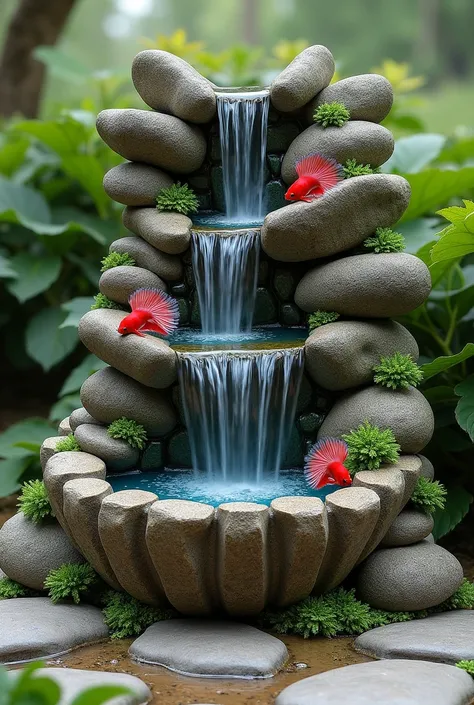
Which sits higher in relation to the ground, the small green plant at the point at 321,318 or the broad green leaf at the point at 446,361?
the small green plant at the point at 321,318

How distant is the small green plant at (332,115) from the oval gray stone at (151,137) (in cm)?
58

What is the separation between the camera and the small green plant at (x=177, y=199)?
15.1ft

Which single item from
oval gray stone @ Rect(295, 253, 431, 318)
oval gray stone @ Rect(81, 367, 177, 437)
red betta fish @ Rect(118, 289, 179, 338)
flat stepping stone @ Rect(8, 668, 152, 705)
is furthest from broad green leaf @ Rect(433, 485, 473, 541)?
flat stepping stone @ Rect(8, 668, 152, 705)

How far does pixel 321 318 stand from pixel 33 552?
1620 mm

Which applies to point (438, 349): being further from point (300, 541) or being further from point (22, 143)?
point (22, 143)

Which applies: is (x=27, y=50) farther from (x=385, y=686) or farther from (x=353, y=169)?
(x=385, y=686)

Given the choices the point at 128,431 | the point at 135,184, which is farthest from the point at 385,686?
the point at 135,184

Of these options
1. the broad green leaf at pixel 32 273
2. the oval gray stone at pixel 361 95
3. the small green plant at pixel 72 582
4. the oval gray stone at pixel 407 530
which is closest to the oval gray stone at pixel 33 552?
the small green plant at pixel 72 582

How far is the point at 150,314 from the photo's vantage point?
431 cm

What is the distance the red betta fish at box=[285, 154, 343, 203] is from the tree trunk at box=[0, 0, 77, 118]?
590 centimetres

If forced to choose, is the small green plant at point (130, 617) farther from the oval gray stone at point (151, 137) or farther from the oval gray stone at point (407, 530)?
the oval gray stone at point (151, 137)

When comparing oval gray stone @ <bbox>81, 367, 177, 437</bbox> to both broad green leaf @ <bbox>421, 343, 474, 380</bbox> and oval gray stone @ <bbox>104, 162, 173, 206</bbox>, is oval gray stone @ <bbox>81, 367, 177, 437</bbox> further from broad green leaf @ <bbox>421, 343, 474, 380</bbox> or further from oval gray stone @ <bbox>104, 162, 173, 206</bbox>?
broad green leaf @ <bbox>421, 343, 474, 380</bbox>

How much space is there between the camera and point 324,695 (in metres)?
3.24

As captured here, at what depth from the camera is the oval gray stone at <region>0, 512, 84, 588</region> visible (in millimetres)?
4215
